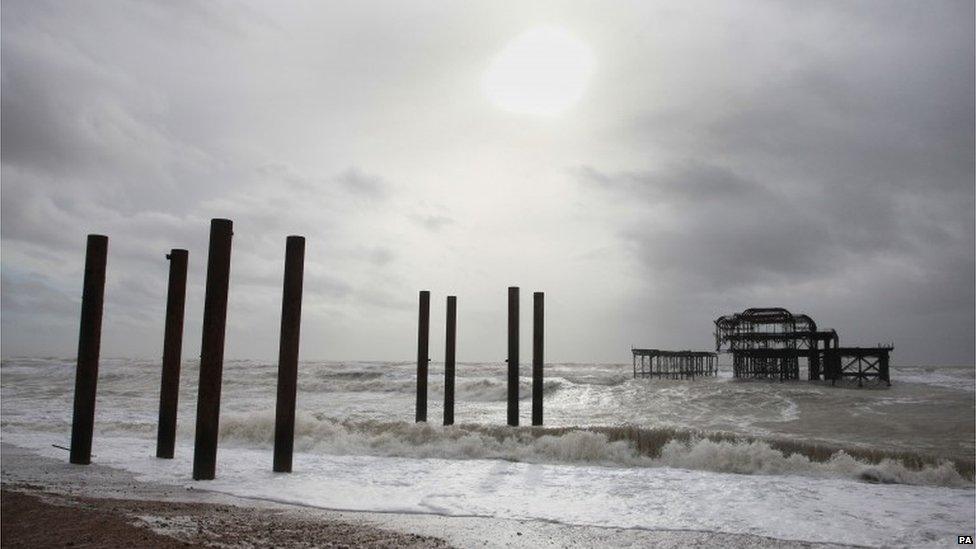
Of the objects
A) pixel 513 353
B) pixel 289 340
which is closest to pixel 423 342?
pixel 513 353

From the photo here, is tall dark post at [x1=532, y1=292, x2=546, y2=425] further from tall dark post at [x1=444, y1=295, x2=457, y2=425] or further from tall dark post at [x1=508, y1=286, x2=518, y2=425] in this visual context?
tall dark post at [x1=444, y1=295, x2=457, y2=425]

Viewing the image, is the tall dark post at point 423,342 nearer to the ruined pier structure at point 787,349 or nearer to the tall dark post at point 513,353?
the tall dark post at point 513,353

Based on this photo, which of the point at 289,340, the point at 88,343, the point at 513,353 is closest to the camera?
the point at 289,340

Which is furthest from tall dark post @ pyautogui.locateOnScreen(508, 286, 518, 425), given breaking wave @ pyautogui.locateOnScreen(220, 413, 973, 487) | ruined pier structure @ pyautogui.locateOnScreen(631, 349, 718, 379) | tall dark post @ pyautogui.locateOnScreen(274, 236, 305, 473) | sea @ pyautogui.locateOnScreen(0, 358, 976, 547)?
ruined pier structure @ pyautogui.locateOnScreen(631, 349, 718, 379)

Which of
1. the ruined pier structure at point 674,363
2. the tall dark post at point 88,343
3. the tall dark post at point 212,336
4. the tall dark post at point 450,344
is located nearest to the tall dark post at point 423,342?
the tall dark post at point 450,344

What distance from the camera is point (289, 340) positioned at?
9.76 meters

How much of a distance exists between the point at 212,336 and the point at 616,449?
23.8 ft

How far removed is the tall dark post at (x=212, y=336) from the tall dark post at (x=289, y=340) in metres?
0.87

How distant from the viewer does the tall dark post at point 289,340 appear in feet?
31.9

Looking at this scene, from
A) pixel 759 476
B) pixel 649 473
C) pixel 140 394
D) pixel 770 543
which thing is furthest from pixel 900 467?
pixel 140 394

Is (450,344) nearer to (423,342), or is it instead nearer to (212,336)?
(423,342)

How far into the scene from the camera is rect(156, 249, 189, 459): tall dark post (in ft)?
36.6

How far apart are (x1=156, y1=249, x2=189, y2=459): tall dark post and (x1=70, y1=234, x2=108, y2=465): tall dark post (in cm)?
102

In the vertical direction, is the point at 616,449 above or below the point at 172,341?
below
